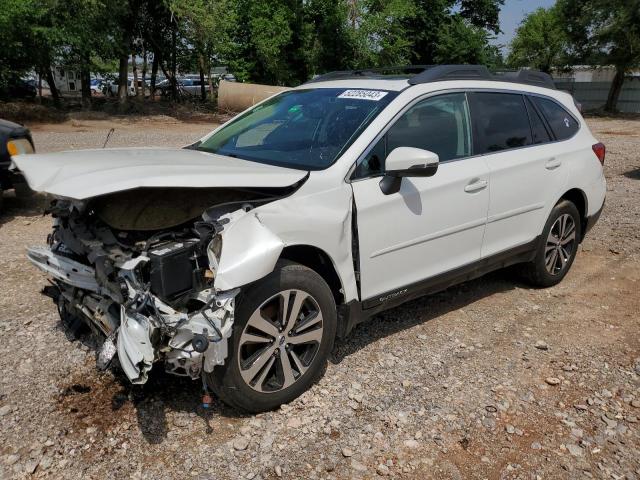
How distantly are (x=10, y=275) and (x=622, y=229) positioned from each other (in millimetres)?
6894

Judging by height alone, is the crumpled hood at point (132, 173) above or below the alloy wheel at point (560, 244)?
above

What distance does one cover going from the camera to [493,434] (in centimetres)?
315

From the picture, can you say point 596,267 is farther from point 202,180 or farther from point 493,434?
point 202,180

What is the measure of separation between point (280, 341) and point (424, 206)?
4.41 feet

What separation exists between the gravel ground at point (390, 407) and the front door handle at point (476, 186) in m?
1.11

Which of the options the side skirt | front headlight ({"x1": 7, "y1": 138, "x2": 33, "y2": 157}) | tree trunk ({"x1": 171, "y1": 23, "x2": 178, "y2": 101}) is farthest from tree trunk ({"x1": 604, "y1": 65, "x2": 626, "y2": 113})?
front headlight ({"x1": 7, "y1": 138, "x2": 33, "y2": 157})

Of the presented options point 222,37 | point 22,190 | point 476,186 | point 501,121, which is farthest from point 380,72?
point 222,37

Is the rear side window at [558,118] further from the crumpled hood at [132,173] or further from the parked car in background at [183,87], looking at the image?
the parked car in background at [183,87]

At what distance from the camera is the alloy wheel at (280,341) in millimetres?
3027

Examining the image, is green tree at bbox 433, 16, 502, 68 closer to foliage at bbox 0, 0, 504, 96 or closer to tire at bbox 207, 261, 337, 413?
foliage at bbox 0, 0, 504, 96

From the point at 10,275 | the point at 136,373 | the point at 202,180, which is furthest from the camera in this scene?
the point at 10,275

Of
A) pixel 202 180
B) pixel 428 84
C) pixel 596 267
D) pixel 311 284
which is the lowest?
pixel 596 267

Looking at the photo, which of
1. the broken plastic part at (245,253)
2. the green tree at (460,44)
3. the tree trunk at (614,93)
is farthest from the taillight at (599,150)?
the tree trunk at (614,93)

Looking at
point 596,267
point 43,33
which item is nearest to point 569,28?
point 43,33
